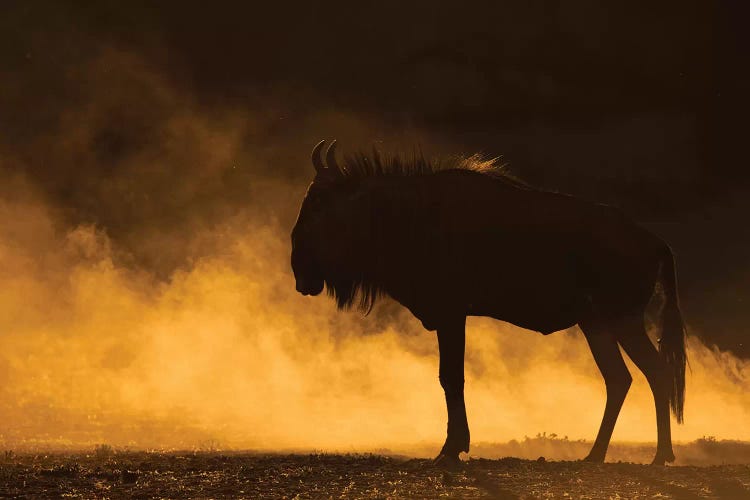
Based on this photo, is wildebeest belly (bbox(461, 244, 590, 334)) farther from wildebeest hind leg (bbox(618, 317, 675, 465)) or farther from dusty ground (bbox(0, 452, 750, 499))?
dusty ground (bbox(0, 452, 750, 499))

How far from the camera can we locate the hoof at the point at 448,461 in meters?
12.7

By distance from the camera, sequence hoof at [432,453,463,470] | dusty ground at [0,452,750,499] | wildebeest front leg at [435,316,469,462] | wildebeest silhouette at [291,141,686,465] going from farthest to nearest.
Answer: wildebeest silhouette at [291,141,686,465]
wildebeest front leg at [435,316,469,462]
hoof at [432,453,463,470]
dusty ground at [0,452,750,499]

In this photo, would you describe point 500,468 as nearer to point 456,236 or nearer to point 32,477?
point 456,236

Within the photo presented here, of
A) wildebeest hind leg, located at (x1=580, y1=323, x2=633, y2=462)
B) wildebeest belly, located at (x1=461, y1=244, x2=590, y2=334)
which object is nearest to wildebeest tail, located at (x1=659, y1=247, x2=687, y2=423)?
wildebeest hind leg, located at (x1=580, y1=323, x2=633, y2=462)

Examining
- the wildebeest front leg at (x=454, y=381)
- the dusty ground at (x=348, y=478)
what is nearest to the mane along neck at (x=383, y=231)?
the wildebeest front leg at (x=454, y=381)

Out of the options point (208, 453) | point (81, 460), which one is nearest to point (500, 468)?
point (208, 453)

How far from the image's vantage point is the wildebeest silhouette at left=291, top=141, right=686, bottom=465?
569 inches

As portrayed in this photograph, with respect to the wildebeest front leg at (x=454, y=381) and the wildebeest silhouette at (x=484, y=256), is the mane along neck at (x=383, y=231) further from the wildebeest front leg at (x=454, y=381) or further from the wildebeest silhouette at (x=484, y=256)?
the wildebeest front leg at (x=454, y=381)

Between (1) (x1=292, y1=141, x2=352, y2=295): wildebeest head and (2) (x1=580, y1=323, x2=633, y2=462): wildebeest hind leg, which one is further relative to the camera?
(2) (x1=580, y1=323, x2=633, y2=462): wildebeest hind leg

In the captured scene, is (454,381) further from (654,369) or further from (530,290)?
(654,369)

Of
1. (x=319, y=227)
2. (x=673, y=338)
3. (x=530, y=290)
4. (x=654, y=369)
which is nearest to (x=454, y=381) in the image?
(x=530, y=290)

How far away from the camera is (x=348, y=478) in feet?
37.0

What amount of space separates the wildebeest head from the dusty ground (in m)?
2.74

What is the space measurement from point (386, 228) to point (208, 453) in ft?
13.9
